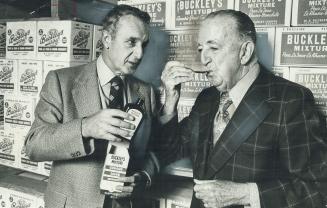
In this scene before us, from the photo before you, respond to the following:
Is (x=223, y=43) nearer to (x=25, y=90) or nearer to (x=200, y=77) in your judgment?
(x=200, y=77)

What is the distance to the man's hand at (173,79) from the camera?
63.9 inches

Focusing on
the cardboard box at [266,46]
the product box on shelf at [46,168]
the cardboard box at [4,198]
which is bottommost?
the cardboard box at [4,198]

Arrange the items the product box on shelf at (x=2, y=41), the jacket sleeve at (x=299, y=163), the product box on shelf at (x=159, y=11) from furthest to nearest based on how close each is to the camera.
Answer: the product box on shelf at (x=2, y=41) → the product box on shelf at (x=159, y=11) → the jacket sleeve at (x=299, y=163)

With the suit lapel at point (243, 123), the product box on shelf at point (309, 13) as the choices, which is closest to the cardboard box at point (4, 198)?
the suit lapel at point (243, 123)

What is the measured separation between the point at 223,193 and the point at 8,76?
1.72m

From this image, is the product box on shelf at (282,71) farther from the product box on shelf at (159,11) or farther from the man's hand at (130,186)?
the man's hand at (130,186)

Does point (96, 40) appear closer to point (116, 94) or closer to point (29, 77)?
point (29, 77)

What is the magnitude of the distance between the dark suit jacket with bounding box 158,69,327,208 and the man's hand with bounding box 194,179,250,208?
6cm

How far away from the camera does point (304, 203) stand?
1.26 m

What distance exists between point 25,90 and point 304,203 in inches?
70.3

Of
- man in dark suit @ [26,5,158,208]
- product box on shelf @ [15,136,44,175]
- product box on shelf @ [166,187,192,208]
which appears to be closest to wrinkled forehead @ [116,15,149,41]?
man in dark suit @ [26,5,158,208]

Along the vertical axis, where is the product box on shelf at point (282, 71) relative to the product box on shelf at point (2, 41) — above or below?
below

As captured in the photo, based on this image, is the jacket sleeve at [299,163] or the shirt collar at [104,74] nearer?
the jacket sleeve at [299,163]

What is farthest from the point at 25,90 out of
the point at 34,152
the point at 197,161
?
the point at 197,161
